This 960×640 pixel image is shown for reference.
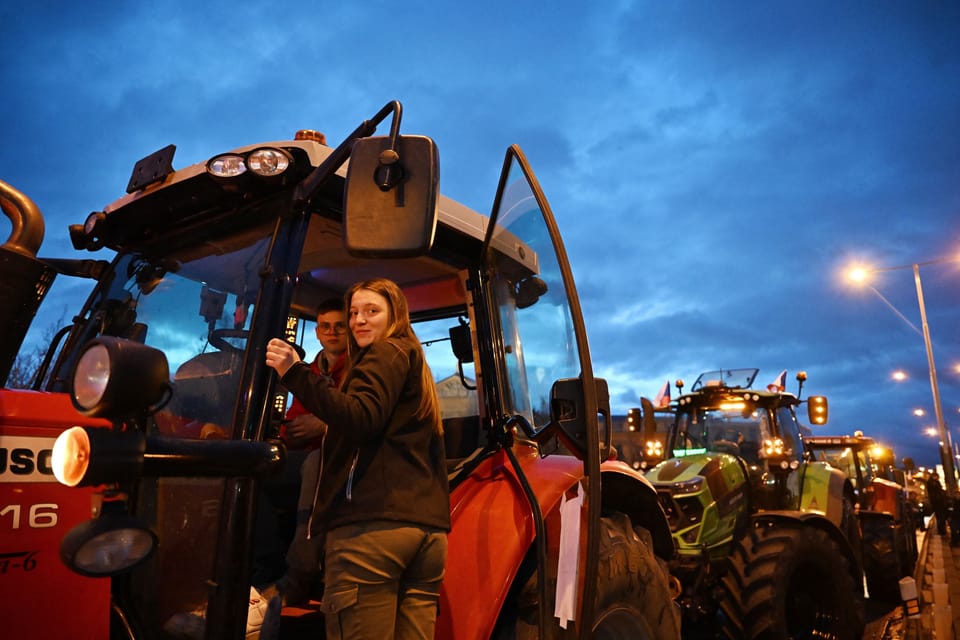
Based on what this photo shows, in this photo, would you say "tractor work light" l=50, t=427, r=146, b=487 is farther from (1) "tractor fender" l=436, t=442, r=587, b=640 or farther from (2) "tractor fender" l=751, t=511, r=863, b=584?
(2) "tractor fender" l=751, t=511, r=863, b=584

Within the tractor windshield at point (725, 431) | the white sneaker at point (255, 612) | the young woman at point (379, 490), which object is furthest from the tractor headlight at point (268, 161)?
the tractor windshield at point (725, 431)

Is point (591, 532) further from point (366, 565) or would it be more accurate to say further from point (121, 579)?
point (121, 579)

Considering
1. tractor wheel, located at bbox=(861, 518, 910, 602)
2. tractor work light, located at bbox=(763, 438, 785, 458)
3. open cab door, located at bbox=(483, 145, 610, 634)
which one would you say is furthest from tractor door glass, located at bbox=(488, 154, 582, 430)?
tractor wheel, located at bbox=(861, 518, 910, 602)

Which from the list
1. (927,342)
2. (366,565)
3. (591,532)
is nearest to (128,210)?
(366,565)

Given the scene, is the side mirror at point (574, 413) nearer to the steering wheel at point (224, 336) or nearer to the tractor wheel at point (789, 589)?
the steering wheel at point (224, 336)

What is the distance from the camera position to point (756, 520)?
5.66 metres

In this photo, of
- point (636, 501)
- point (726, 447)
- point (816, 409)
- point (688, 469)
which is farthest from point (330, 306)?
point (816, 409)

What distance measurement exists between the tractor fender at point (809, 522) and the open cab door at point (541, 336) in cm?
384

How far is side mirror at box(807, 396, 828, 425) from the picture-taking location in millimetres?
8016

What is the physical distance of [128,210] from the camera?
2408 millimetres

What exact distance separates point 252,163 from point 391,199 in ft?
1.91

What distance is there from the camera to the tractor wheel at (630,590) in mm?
2393

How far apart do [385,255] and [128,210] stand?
126 centimetres

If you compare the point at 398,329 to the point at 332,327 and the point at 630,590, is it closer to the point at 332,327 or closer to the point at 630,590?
the point at 332,327
